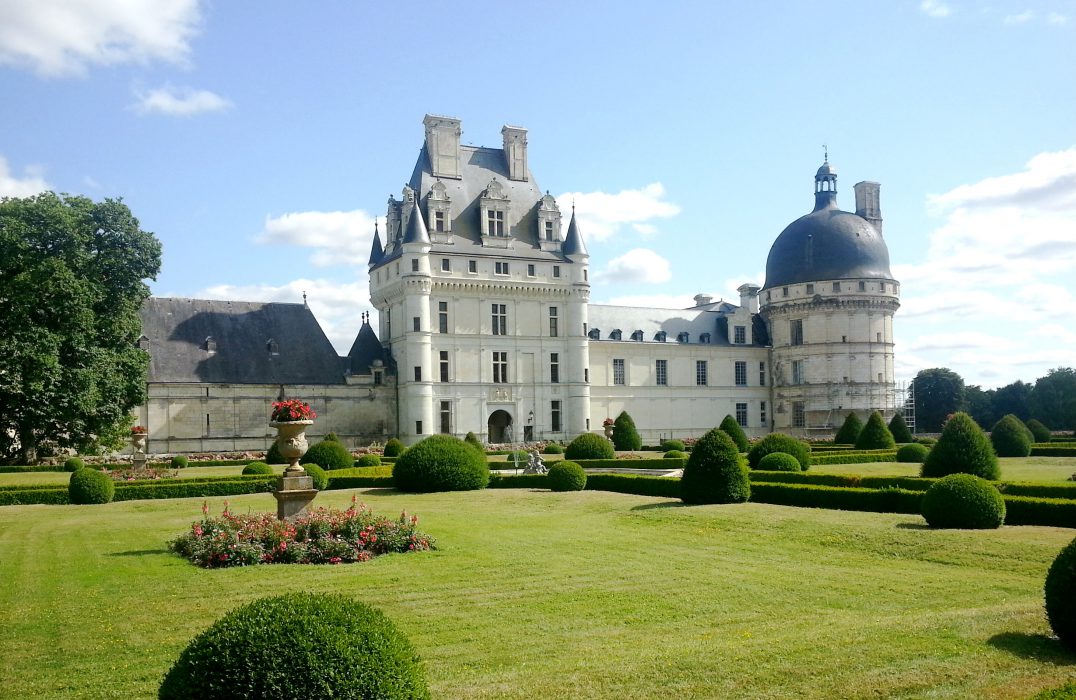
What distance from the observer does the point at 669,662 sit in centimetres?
816

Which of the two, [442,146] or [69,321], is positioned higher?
[442,146]

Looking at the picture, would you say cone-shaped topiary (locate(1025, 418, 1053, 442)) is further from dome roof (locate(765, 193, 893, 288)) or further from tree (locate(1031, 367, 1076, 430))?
tree (locate(1031, 367, 1076, 430))

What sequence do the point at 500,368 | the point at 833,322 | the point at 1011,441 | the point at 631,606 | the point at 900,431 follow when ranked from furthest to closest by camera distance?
the point at 833,322 < the point at 500,368 < the point at 900,431 < the point at 1011,441 < the point at 631,606

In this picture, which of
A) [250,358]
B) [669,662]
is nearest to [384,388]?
[250,358]

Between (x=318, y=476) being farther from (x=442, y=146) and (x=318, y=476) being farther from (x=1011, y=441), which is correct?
(x=442, y=146)

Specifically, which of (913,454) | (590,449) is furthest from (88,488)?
(913,454)

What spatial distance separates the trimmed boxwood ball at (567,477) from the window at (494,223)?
29.2 meters

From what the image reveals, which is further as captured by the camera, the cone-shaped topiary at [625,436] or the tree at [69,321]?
the cone-shaped topiary at [625,436]

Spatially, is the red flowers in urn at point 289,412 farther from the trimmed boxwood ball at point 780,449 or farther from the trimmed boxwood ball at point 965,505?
the trimmed boxwood ball at point 780,449

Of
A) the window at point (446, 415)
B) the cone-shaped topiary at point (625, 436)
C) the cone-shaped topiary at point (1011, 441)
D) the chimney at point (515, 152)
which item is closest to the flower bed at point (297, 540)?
the cone-shaped topiary at point (625, 436)

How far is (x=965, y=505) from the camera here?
15461 mm

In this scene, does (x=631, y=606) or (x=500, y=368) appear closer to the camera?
(x=631, y=606)

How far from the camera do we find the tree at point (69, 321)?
33.4 metres

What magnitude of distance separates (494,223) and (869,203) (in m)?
30.5
